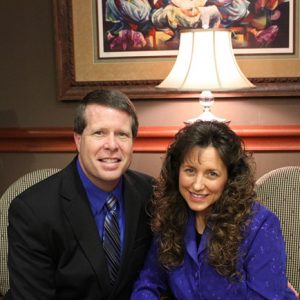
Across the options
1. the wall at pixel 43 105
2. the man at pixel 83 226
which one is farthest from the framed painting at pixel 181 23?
the man at pixel 83 226

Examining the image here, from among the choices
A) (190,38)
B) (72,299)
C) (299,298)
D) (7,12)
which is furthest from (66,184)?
(7,12)

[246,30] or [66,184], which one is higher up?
[246,30]

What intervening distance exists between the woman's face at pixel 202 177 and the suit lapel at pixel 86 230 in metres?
0.32

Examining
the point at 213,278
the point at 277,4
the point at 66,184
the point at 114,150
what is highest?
the point at 277,4

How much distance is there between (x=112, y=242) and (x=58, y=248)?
0.18 metres

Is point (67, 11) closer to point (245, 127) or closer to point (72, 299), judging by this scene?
point (245, 127)

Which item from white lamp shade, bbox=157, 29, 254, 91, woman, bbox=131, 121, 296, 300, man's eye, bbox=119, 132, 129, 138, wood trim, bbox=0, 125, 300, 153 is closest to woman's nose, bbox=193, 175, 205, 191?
woman, bbox=131, 121, 296, 300

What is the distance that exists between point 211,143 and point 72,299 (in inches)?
26.5

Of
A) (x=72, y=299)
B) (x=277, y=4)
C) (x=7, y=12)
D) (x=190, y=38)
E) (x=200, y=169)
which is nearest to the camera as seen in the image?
(x=200, y=169)

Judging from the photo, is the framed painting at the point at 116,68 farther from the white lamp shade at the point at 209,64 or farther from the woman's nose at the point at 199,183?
the woman's nose at the point at 199,183

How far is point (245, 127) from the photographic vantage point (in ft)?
7.60

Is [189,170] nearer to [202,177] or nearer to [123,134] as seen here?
[202,177]

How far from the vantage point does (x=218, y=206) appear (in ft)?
5.02

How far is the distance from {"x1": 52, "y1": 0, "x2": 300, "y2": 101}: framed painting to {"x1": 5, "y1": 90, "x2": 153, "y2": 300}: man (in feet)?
2.47
